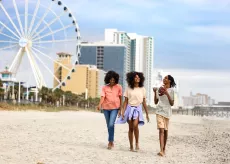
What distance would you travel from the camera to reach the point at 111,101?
873cm

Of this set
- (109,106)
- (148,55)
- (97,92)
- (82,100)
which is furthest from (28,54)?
(148,55)

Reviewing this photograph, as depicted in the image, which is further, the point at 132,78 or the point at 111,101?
the point at 111,101

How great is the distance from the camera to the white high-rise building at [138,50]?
15638 cm

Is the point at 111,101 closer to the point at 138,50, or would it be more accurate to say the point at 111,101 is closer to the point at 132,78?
the point at 132,78

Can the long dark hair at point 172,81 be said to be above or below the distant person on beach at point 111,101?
above

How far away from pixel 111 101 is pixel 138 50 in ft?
522

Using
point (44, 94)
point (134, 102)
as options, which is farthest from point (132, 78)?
point (44, 94)

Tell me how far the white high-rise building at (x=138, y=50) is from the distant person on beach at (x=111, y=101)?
476ft

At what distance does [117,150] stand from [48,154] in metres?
1.70

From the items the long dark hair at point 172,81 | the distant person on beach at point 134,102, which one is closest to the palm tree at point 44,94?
the distant person on beach at point 134,102

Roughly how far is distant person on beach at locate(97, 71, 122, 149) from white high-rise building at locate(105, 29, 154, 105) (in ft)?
476

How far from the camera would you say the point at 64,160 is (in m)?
6.77

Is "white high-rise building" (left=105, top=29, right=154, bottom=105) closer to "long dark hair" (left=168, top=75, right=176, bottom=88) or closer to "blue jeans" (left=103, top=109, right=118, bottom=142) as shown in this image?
"blue jeans" (left=103, top=109, right=118, bottom=142)

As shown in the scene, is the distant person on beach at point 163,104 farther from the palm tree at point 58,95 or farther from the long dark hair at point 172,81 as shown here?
the palm tree at point 58,95
